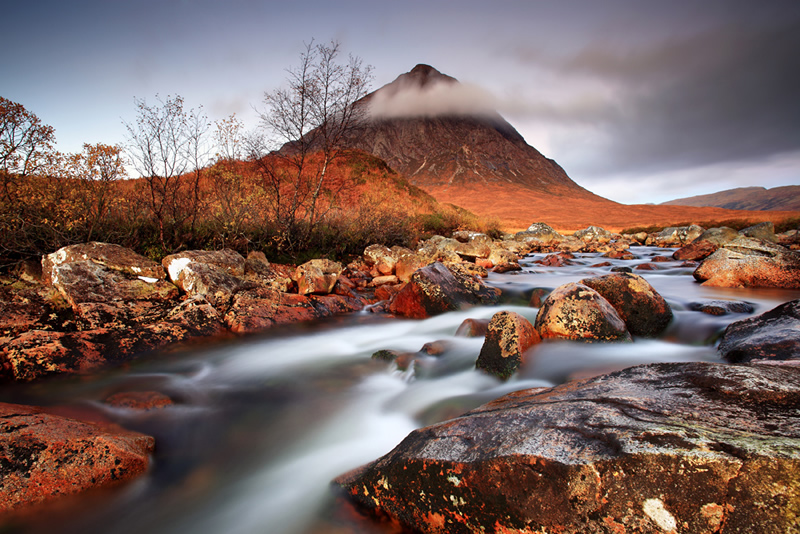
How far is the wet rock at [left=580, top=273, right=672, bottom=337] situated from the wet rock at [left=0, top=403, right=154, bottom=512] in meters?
6.03

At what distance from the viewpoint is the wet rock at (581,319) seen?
4.86 metres

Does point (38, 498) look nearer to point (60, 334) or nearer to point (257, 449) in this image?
point (257, 449)

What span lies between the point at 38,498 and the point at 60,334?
135 inches

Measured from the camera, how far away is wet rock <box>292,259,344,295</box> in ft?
28.7

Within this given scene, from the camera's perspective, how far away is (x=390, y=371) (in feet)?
17.5

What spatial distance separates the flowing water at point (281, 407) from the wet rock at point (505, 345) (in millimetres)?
147

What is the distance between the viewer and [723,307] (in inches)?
252

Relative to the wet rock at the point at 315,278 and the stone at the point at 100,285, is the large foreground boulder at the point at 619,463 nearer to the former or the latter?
the stone at the point at 100,285

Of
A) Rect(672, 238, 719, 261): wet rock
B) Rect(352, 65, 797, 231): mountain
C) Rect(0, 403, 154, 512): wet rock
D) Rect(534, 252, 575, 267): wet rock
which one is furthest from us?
Rect(352, 65, 797, 231): mountain

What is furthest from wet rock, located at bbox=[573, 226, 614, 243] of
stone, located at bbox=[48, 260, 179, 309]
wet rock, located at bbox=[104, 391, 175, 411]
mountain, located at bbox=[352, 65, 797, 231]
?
mountain, located at bbox=[352, 65, 797, 231]

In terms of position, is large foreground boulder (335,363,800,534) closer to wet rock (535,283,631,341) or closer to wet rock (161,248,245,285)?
wet rock (535,283,631,341)

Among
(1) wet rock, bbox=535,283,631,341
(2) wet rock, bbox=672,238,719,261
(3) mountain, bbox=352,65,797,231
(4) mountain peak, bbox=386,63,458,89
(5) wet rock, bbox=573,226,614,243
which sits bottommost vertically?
(1) wet rock, bbox=535,283,631,341

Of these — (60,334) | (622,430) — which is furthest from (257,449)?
(60,334)

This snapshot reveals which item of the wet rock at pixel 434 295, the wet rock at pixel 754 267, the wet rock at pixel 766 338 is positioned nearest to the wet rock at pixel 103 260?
the wet rock at pixel 434 295
